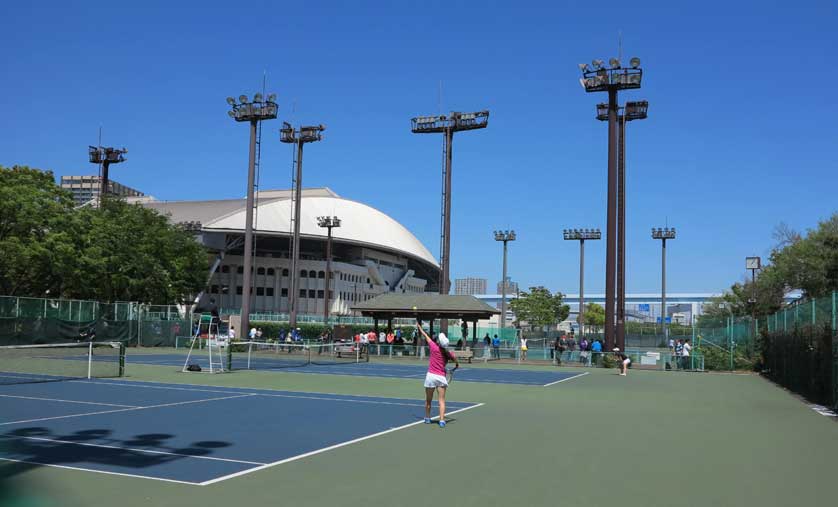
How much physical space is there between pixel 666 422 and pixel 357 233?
103 meters

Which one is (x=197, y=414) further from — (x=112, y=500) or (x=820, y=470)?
(x=820, y=470)

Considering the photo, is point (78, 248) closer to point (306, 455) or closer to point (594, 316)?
point (306, 455)

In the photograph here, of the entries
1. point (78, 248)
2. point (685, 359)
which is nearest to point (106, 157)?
point (78, 248)

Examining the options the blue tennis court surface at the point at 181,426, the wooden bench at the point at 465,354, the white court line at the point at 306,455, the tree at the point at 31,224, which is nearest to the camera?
the white court line at the point at 306,455

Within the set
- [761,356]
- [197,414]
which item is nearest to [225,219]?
[761,356]

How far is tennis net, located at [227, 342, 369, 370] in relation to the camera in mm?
34406

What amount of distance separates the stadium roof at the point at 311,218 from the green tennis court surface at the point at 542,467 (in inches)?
3285

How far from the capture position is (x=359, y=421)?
15172mm

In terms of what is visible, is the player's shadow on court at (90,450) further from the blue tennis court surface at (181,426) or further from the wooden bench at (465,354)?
the wooden bench at (465,354)

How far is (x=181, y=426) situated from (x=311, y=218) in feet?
327

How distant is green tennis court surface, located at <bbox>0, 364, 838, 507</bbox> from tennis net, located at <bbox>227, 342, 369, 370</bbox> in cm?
1763

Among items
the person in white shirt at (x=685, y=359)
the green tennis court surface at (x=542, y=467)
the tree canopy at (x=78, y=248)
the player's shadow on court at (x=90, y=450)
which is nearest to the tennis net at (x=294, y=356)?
the tree canopy at (x=78, y=248)

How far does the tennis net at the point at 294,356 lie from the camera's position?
113ft

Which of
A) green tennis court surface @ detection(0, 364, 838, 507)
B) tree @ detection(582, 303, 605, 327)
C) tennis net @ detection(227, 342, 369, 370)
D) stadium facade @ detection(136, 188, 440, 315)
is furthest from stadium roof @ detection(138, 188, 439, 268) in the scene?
green tennis court surface @ detection(0, 364, 838, 507)
